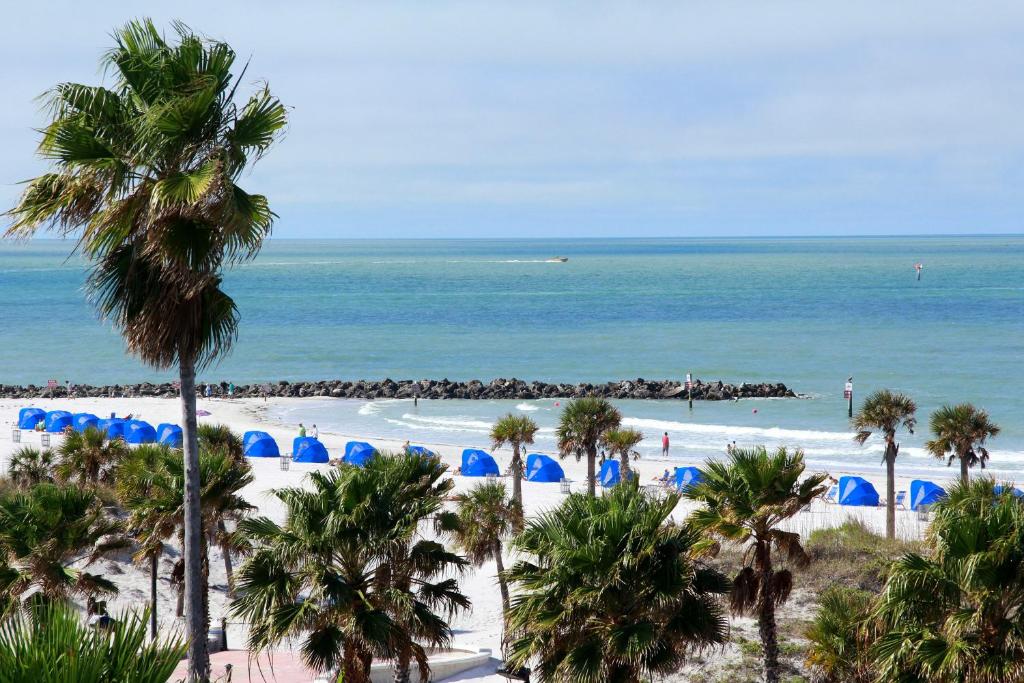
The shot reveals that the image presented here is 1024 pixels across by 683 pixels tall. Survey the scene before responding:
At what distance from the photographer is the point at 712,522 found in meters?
13.1

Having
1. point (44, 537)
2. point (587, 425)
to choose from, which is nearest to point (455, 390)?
point (587, 425)

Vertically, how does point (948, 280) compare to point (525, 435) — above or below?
above

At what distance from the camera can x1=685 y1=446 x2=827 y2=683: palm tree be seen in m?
13.1

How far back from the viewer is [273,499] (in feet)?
101

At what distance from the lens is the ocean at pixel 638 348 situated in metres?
53.6

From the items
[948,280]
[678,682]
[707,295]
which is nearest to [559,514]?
[678,682]

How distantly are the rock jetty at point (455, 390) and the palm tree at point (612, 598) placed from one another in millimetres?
50930

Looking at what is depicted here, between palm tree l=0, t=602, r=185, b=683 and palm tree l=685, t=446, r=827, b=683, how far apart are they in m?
8.48

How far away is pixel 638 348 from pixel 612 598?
78039mm

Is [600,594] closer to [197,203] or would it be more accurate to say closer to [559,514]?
[559,514]

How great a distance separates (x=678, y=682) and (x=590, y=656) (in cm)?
671

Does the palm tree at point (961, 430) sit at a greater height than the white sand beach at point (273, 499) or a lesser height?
greater

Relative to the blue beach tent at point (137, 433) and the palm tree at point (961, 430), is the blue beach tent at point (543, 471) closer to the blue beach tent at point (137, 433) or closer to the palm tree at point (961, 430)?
the palm tree at point (961, 430)

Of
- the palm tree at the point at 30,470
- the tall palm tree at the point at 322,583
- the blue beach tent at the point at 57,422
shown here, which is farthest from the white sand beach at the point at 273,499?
the palm tree at the point at 30,470
